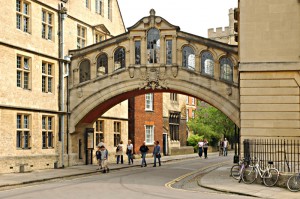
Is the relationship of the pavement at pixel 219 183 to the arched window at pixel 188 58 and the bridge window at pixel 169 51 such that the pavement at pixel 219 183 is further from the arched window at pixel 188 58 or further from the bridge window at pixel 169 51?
the bridge window at pixel 169 51

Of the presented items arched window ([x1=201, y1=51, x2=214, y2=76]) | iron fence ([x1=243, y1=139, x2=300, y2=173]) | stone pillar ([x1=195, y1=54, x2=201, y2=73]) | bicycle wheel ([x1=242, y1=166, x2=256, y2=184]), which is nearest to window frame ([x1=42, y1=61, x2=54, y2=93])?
stone pillar ([x1=195, y1=54, x2=201, y2=73])

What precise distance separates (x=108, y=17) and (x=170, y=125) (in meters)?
18.6

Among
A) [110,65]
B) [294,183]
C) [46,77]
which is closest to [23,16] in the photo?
[46,77]

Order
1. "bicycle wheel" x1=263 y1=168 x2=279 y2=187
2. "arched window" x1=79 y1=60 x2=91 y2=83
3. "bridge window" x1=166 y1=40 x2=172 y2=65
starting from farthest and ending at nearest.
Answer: "arched window" x1=79 y1=60 x2=91 y2=83 → "bridge window" x1=166 y1=40 x2=172 y2=65 → "bicycle wheel" x1=263 y1=168 x2=279 y2=187

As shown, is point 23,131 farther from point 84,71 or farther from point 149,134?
point 149,134

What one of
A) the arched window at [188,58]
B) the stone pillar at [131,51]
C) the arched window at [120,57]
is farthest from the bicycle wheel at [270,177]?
the arched window at [120,57]

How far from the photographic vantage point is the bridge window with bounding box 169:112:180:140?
5400 centimetres

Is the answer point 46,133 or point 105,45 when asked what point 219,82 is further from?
point 46,133

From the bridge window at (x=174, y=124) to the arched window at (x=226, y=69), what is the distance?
2490 centimetres

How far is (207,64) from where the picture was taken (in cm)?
2930

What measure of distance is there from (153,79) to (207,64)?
3.08 meters

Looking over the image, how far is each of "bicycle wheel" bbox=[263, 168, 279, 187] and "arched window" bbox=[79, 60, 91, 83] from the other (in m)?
15.1

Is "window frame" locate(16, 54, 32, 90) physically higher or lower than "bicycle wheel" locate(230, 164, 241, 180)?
higher

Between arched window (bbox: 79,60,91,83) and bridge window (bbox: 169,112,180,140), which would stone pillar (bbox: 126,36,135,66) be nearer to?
arched window (bbox: 79,60,91,83)
